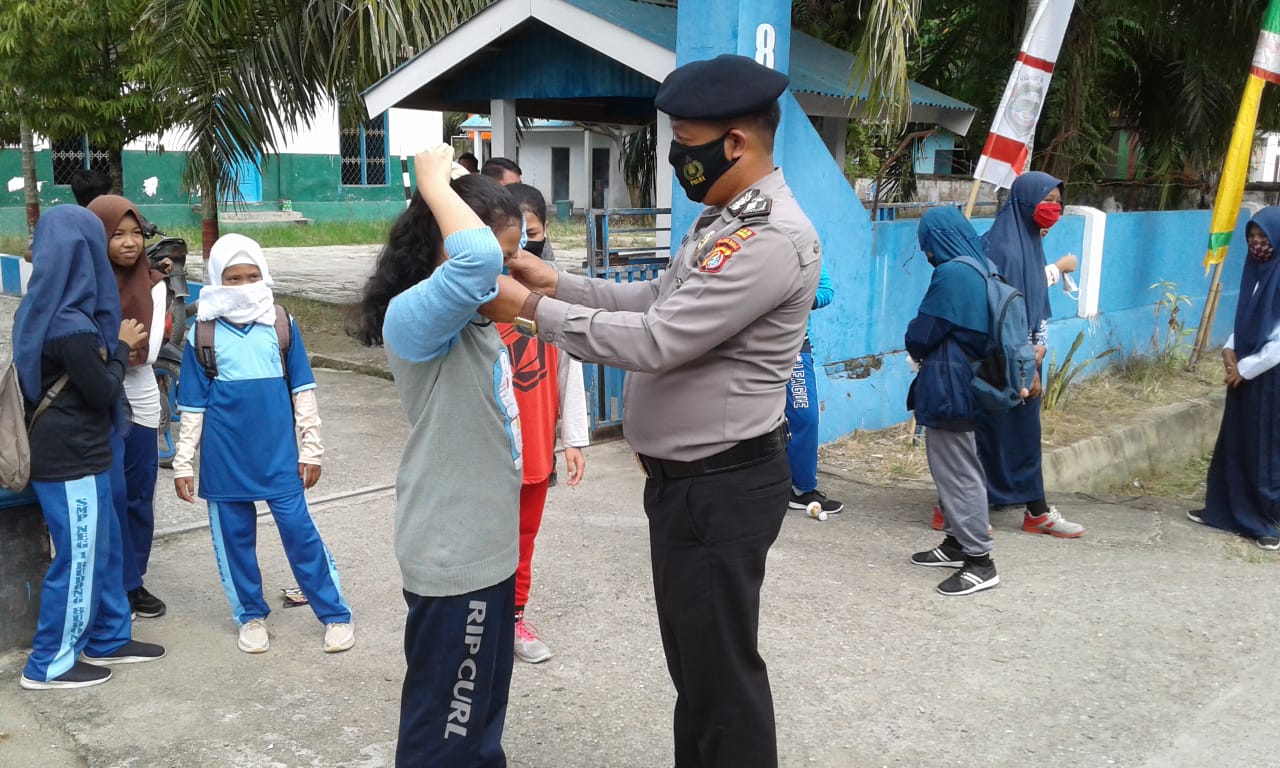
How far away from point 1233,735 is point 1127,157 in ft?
67.3

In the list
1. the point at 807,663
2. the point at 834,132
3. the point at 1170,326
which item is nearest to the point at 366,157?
the point at 834,132

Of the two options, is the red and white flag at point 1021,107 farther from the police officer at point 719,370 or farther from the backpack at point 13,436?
the backpack at point 13,436

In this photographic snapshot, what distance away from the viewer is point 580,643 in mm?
4191

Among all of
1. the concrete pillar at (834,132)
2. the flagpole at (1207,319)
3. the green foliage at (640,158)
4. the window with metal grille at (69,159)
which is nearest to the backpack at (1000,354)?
the concrete pillar at (834,132)

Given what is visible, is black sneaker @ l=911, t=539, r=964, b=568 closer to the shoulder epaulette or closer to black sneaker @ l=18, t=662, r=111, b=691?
the shoulder epaulette

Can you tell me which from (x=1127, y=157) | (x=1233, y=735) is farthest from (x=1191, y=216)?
(x=1127, y=157)

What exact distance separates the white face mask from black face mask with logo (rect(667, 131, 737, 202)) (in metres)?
1.73

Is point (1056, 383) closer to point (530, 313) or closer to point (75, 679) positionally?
point (530, 313)

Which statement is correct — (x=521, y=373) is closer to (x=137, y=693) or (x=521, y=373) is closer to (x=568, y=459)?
(x=568, y=459)

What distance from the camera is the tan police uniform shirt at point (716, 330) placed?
2537 mm

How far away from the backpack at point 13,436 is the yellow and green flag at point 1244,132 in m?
8.99

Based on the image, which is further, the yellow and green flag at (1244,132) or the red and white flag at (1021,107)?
the yellow and green flag at (1244,132)

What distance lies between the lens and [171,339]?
6.25m

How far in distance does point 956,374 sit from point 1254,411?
2131 millimetres
